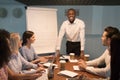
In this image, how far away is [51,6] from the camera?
16.8 feet

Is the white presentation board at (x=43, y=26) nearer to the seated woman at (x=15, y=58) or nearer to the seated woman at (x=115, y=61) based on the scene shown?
the seated woman at (x=15, y=58)

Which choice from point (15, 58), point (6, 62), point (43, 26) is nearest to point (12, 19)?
point (43, 26)

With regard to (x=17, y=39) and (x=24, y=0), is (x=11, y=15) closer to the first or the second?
(x=24, y=0)

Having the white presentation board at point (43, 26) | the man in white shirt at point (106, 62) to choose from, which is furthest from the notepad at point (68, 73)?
the white presentation board at point (43, 26)

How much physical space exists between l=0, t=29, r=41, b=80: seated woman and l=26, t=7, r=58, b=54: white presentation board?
246 cm

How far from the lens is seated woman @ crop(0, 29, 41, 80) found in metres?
1.75

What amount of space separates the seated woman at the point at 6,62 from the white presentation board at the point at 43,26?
96.8 inches

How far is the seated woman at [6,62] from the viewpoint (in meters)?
1.75

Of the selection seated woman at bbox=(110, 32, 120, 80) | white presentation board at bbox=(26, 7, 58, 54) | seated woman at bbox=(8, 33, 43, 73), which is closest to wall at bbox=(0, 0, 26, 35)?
white presentation board at bbox=(26, 7, 58, 54)

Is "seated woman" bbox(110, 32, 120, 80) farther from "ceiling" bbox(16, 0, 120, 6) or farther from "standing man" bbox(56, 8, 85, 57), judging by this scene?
"ceiling" bbox(16, 0, 120, 6)

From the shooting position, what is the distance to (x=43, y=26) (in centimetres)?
475

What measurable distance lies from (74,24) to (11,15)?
1.81m

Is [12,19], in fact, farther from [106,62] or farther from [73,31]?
[106,62]

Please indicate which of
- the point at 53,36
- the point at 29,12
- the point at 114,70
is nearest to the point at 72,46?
the point at 53,36
